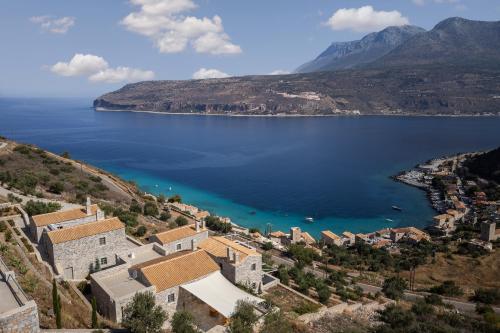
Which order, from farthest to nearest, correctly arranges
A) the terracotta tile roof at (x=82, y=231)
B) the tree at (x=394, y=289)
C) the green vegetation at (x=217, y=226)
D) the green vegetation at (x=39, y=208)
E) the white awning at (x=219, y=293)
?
the green vegetation at (x=217, y=226)
the green vegetation at (x=39, y=208)
the tree at (x=394, y=289)
the terracotta tile roof at (x=82, y=231)
the white awning at (x=219, y=293)

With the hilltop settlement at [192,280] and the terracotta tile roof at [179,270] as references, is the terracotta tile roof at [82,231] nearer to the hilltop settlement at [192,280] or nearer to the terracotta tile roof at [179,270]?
the hilltop settlement at [192,280]

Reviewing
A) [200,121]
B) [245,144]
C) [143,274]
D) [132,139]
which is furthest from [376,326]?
[200,121]

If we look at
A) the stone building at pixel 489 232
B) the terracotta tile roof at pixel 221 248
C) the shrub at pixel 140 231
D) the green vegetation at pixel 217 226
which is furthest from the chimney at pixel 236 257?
the stone building at pixel 489 232

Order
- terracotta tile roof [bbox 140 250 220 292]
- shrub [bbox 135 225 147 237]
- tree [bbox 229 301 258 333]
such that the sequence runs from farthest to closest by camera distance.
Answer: shrub [bbox 135 225 147 237]
terracotta tile roof [bbox 140 250 220 292]
tree [bbox 229 301 258 333]

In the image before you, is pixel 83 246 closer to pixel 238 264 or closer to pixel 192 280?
pixel 192 280

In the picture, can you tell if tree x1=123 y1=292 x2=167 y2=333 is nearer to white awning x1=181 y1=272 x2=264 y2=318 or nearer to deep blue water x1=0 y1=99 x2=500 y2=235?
white awning x1=181 y1=272 x2=264 y2=318

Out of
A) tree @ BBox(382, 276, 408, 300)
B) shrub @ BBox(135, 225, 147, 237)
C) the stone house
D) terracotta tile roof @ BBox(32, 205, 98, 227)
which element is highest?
terracotta tile roof @ BBox(32, 205, 98, 227)

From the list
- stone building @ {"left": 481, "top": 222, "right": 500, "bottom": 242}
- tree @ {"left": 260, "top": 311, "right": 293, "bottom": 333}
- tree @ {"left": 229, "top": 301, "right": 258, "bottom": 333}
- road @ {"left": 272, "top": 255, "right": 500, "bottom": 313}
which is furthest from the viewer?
stone building @ {"left": 481, "top": 222, "right": 500, "bottom": 242}

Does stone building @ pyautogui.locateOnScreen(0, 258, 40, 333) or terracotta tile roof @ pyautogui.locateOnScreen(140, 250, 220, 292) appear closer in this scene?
stone building @ pyautogui.locateOnScreen(0, 258, 40, 333)

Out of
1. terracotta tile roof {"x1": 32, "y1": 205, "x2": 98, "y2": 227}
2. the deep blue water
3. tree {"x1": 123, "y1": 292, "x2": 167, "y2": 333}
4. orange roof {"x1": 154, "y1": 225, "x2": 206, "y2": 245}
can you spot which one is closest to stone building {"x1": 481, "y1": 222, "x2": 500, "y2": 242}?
the deep blue water
